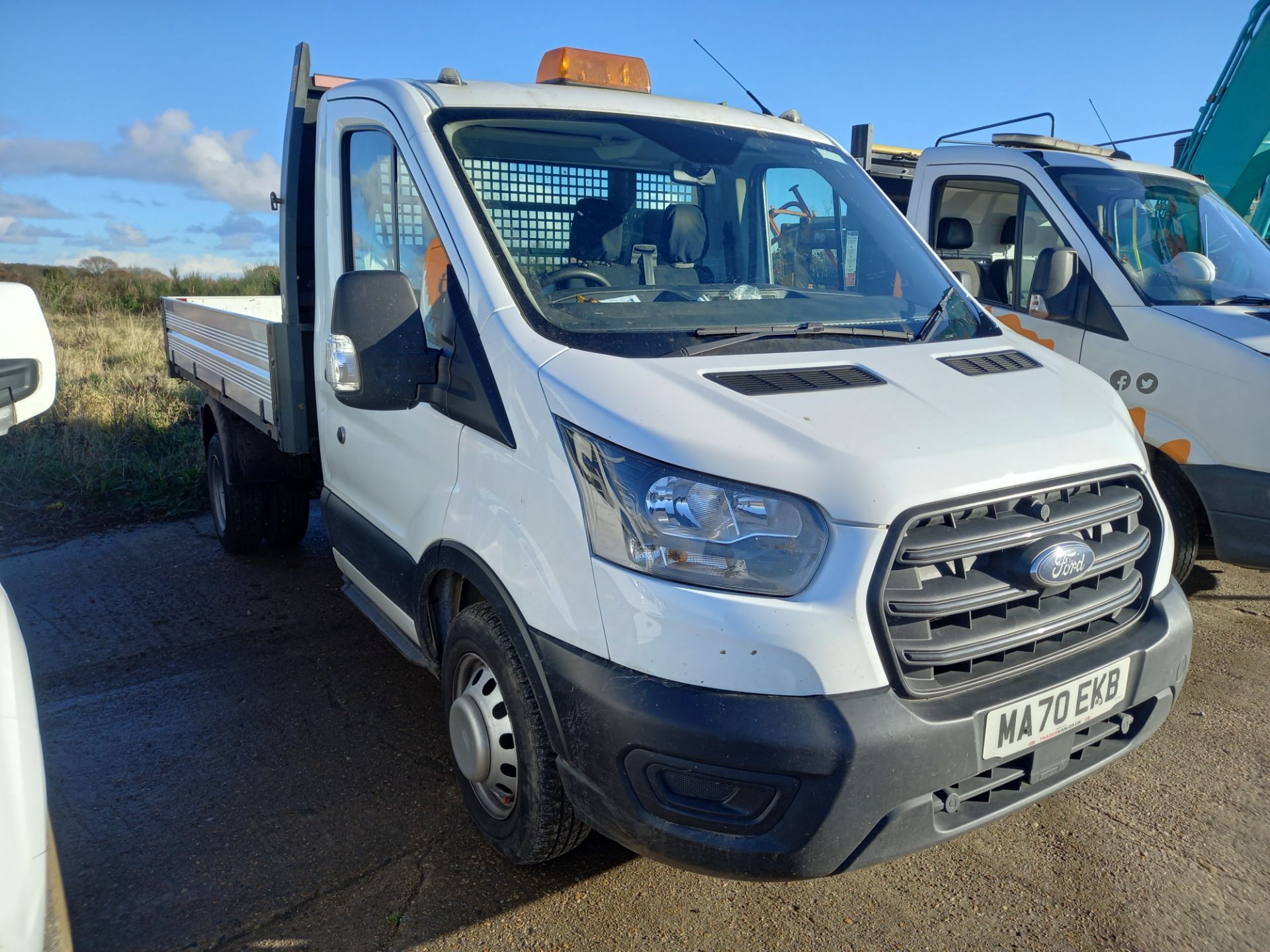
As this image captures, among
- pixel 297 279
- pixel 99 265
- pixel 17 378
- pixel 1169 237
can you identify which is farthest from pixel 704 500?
pixel 99 265

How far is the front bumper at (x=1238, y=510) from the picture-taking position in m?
3.79

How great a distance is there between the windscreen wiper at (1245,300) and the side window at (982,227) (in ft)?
3.21

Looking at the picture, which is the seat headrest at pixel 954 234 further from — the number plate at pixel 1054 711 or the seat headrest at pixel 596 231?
the number plate at pixel 1054 711

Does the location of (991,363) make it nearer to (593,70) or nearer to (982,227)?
(593,70)

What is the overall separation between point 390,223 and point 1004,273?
3.38 m

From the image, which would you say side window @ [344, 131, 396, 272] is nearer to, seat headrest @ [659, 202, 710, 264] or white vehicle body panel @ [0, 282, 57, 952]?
seat headrest @ [659, 202, 710, 264]

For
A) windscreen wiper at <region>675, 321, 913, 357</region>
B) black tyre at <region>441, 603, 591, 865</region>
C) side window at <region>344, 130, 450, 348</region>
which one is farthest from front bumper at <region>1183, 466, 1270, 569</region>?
side window at <region>344, 130, 450, 348</region>

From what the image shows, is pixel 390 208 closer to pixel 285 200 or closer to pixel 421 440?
pixel 421 440

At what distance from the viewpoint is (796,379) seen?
231 cm

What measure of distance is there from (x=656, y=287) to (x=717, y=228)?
1.75 feet

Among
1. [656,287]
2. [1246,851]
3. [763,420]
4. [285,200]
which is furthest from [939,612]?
[285,200]

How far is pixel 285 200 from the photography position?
4.05m

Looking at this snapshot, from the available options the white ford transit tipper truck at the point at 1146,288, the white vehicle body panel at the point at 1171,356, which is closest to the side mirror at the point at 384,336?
the white ford transit tipper truck at the point at 1146,288

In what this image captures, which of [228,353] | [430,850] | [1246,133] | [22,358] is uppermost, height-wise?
[1246,133]
